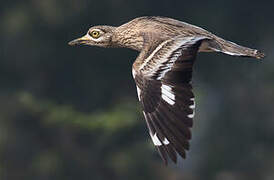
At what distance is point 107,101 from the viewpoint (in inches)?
976

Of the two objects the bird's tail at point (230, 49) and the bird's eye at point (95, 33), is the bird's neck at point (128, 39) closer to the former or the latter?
the bird's eye at point (95, 33)

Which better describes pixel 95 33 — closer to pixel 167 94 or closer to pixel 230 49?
pixel 230 49

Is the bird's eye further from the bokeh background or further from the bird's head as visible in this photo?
the bokeh background

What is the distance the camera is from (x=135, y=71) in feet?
33.1

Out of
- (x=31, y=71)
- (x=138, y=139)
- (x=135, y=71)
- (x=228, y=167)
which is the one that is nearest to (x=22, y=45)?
(x=31, y=71)

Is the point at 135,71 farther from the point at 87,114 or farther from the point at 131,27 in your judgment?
the point at 87,114

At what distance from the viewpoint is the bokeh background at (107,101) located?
23.6 m

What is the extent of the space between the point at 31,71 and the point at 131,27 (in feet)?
44.2

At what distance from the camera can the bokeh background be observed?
23.6 m

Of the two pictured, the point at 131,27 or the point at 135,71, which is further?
the point at 131,27

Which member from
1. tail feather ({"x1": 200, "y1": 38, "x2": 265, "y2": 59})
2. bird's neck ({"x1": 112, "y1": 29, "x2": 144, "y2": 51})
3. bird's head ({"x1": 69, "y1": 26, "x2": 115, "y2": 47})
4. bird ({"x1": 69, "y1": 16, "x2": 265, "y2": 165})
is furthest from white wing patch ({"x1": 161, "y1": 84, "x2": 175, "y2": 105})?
bird's head ({"x1": 69, "y1": 26, "x2": 115, "y2": 47})

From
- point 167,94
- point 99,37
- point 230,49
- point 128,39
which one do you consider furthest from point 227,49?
point 99,37

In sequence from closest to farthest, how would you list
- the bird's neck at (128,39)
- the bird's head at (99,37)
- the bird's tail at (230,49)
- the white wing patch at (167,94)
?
the white wing patch at (167,94) < the bird's tail at (230,49) < the bird's neck at (128,39) < the bird's head at (99,37)

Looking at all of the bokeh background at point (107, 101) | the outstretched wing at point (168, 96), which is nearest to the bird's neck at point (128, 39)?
the outstretched wing at point (168, 96)
